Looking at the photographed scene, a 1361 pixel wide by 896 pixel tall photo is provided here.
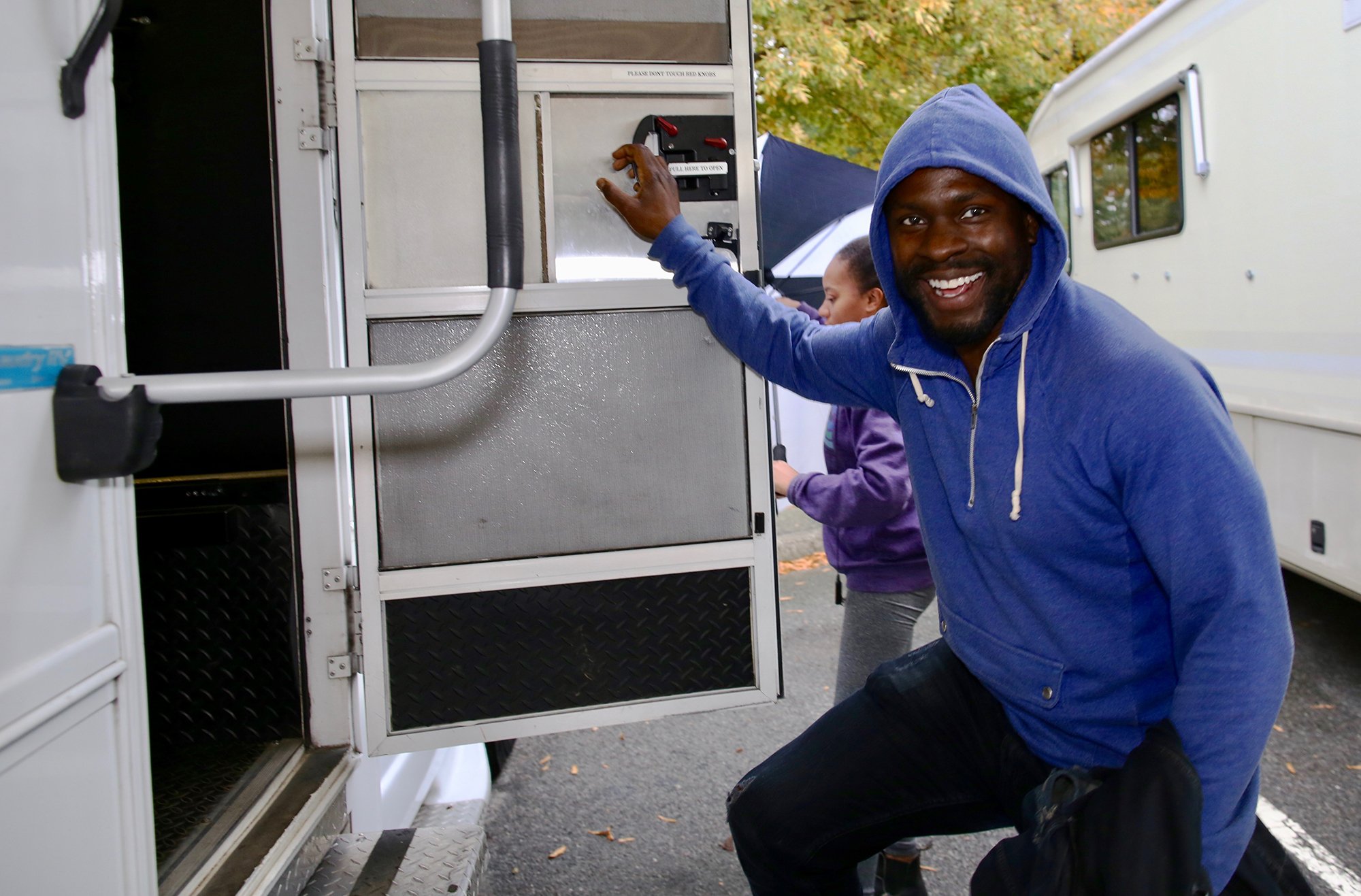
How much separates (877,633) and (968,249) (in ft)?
4.20

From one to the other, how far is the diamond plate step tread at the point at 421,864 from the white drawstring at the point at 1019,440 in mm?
1352

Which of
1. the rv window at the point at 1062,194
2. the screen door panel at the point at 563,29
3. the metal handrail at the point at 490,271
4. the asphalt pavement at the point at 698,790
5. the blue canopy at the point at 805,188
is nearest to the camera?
the metal handrail at the point at 490,271

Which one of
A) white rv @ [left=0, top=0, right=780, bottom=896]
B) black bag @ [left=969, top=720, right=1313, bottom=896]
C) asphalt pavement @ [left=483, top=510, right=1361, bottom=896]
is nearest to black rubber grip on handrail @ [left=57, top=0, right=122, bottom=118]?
white rv @ [left=0, top=0, right=780, bottom=896]

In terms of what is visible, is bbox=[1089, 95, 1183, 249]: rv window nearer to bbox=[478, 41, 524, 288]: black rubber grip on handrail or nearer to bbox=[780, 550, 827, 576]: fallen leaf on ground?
bbox=[780, 550, 827, 576]: fallen leaf on ground

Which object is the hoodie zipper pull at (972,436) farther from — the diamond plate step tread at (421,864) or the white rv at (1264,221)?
the white rv at (1264,221)

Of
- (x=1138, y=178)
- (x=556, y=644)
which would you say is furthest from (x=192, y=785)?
(x=1138, y=178)

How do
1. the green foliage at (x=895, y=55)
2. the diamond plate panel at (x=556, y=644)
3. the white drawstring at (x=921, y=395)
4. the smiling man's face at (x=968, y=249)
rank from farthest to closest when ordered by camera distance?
1. the green foliage at (x=895, y=55)
2. the diamond plate panel at (x=556, y=644)
3. the white drawstring at (x=921, y=395)
4. the smiling man's face at (x=968, y=249)

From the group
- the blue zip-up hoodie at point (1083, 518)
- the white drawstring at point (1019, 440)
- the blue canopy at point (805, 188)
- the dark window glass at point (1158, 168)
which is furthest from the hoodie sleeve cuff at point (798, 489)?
the dark window glass at point (1158, 168)

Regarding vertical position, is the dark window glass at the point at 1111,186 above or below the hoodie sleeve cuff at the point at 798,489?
above

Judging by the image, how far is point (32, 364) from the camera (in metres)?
1.14

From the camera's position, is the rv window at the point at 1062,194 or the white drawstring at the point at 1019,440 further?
the rv window at the point at 1062,194

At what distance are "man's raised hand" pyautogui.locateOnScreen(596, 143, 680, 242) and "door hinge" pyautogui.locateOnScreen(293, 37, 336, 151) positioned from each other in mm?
645

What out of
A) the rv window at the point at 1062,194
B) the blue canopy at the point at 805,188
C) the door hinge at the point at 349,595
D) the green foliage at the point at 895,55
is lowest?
the door hinge at the point at 349,595

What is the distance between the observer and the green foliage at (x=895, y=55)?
8.50 meters
